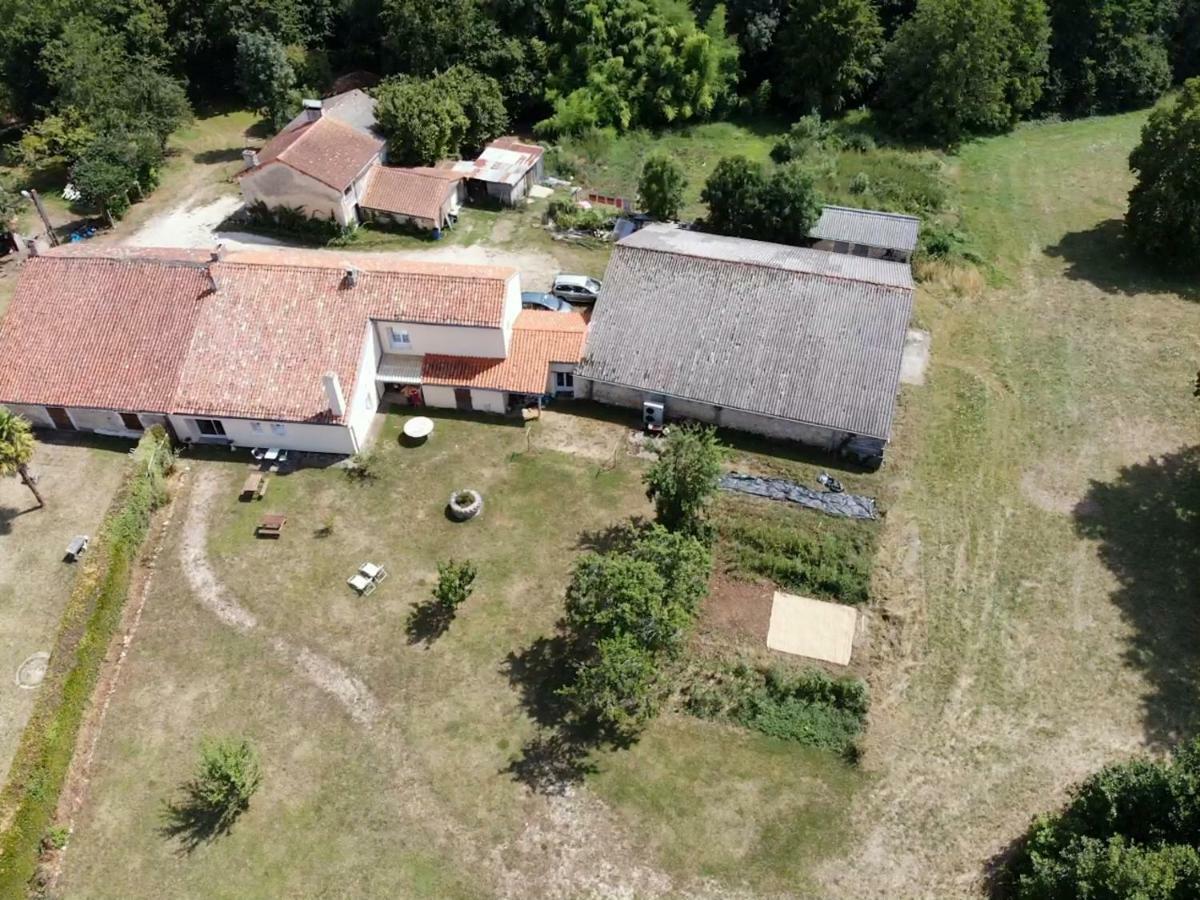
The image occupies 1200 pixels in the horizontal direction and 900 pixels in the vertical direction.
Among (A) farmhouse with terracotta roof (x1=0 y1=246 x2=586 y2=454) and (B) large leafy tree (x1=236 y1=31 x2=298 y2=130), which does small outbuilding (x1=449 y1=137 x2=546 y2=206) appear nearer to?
(B) large leafy tree (x1=236 y1=31 x2=298 y2=130)

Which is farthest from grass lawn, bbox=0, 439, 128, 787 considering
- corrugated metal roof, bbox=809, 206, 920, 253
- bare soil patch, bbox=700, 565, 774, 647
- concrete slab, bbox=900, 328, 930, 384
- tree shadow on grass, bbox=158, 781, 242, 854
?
corrugated metal roof, bbox=809, 206, 920, 253

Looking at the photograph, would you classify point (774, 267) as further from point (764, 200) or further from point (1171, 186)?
point (1171, 186)

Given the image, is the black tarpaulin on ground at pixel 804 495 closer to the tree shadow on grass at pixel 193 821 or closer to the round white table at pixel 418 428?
the round white table at pixel 418 428

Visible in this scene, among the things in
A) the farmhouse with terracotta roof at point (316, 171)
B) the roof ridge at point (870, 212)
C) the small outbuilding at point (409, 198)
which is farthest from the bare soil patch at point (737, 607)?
the farmhouse with terracotta roof at point (316, 171)

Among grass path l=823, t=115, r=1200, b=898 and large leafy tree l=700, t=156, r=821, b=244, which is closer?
grass path l=823, t=115, r=1200, b=898

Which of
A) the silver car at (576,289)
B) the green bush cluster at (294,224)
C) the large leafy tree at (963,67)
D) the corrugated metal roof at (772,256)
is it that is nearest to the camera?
the corrugated metal roof at (772,256)

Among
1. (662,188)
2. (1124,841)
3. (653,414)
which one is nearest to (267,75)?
(662,188)
